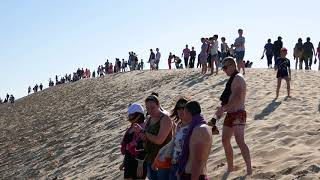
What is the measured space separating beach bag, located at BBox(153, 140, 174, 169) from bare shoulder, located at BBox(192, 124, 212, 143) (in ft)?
2.53

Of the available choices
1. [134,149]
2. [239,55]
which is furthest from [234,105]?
[239,55]

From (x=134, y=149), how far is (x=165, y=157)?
876 mm

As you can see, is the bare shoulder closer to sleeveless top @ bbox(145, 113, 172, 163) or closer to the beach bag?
the beach bag

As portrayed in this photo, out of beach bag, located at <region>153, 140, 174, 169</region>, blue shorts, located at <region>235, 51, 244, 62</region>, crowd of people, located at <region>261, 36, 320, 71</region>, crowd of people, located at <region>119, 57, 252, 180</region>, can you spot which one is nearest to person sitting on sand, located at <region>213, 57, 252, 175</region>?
crowd of people, located at <region>119, 57, 252, 180</region>

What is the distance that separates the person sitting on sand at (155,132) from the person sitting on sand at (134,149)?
0.42 feet

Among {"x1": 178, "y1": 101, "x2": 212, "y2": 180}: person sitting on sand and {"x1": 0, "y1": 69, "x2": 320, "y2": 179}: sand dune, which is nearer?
{"x1": 178, "y1": 101, "x2": 212, "y2": 180}: person sitting on sand

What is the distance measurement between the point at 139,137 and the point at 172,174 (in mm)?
892

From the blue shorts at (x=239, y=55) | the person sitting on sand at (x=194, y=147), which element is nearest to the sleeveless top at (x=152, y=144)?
the person sitting on sand at (x=194, y=147)

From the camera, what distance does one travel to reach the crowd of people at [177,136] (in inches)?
223

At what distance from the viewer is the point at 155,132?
6836mm

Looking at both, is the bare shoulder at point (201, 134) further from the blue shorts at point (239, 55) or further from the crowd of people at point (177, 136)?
the blue shorts at point (239, 55)

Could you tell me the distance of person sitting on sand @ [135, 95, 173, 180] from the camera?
678 centimetres

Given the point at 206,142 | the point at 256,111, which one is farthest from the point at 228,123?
the point at 256,111

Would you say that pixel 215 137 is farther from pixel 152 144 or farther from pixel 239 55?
pixel 239 55
